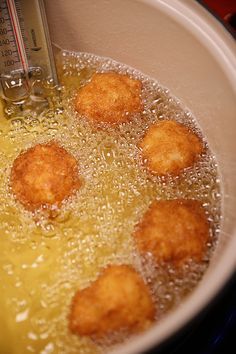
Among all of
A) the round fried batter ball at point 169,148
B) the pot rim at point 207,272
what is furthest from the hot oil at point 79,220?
the pot rim at point 207,272

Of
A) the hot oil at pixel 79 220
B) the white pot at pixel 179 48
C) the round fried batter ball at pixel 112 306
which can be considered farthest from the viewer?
the white pot at pixel 179 48

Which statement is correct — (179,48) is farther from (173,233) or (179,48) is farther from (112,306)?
(112,306)

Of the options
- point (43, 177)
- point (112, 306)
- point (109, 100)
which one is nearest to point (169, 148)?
point (109, 100)

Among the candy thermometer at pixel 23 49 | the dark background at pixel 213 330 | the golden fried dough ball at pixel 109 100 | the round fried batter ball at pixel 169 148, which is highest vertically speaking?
the candy thermometer at pixel 23 49

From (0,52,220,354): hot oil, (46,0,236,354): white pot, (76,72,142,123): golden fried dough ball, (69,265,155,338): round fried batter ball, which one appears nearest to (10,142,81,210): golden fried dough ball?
(0,52,220,354): hot oil

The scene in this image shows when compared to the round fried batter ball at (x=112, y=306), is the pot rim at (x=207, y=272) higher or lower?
higher

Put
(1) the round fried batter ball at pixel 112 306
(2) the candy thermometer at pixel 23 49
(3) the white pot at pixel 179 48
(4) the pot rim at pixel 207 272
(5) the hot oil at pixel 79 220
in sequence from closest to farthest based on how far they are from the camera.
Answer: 1. (4) the pot rim at pixel 207 272
2. (1) the round fried batter ball at pixel 112 306
3. (5) the hot oil at pixel 79 220
4. (3) the white pot at pixel 179 48
5. (2) the candy thermometer at pixel 23 49

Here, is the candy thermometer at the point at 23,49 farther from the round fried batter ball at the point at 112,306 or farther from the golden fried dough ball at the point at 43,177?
the round fried batter ball at the point at 112,306
